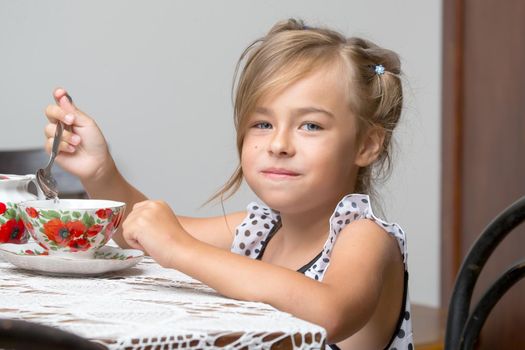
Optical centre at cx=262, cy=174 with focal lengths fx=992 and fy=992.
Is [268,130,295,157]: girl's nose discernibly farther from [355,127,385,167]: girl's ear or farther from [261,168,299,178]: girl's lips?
[355,127,385,167]: girl's ear

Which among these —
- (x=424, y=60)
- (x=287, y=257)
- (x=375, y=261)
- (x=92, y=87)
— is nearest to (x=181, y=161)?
(x=92, y=87)

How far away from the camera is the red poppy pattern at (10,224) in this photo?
3.62ft

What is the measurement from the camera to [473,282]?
3.25ft

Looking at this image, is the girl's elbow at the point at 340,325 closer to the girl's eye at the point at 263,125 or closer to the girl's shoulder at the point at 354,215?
the girl's shoulder at the point at 354,215

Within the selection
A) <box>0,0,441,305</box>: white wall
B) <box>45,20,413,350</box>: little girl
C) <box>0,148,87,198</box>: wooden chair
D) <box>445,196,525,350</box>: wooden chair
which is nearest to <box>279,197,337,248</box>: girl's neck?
<box>45,20,413,350</box>: little girl

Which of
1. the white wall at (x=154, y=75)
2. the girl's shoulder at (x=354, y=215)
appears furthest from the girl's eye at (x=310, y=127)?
→ the white wall at (x=154, y=75)

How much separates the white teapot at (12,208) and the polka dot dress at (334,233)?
0.36m

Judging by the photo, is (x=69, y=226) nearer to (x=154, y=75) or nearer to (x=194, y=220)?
(x=194, y=220)

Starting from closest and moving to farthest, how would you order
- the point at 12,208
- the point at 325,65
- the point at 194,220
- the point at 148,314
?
1. the point at 148,314
2. the point at 12,208
3. the point at 325,65
4. the point at 194,220

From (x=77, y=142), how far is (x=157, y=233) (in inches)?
14.1

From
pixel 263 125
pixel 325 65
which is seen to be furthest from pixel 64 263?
pixel 325 65

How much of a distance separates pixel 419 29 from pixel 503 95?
0.41m

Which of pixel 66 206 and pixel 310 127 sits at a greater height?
pixel 310 127

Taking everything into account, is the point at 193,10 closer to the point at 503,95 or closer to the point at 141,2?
the point at 141,2
